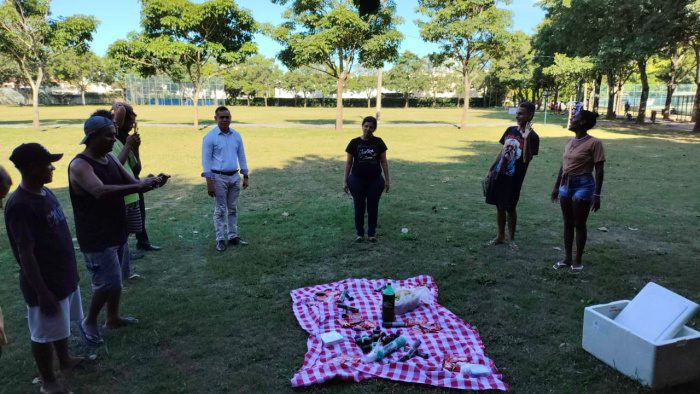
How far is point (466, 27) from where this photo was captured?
24.1 m

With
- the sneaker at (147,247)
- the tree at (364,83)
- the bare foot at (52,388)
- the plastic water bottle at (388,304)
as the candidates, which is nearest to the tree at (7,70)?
the tree at (364,83)

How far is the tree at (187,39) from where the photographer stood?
72.1 ft

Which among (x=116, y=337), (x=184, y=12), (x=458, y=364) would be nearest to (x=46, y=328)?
(x=116, y=337)

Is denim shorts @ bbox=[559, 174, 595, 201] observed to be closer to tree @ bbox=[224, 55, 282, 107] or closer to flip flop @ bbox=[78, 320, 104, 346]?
flip flop @ bbox=[78, 320, 104, 346]

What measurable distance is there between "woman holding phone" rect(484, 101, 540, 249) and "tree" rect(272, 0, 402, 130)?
16.3m

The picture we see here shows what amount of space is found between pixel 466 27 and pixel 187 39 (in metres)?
13.8

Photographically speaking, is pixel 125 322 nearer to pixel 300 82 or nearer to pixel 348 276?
pixel 348 276

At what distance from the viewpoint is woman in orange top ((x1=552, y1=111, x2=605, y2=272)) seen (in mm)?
5125

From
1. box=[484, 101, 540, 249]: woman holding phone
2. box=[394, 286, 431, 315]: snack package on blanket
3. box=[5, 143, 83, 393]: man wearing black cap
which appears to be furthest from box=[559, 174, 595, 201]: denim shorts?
box=[5, 143, 83, 393]: man wearing black cap

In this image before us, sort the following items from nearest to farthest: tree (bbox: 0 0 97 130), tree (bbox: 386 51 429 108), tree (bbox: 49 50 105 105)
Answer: tree (bbox: 0 0 97 130), tree (bbox: 49 50 105 105), tree (bbox: 386 51 429 108)

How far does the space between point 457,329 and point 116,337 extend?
9.58ft

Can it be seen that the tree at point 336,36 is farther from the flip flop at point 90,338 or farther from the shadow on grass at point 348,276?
the flip flop at point 90,338

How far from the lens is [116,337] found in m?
4.08

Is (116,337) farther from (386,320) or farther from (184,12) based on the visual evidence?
(184,12)
